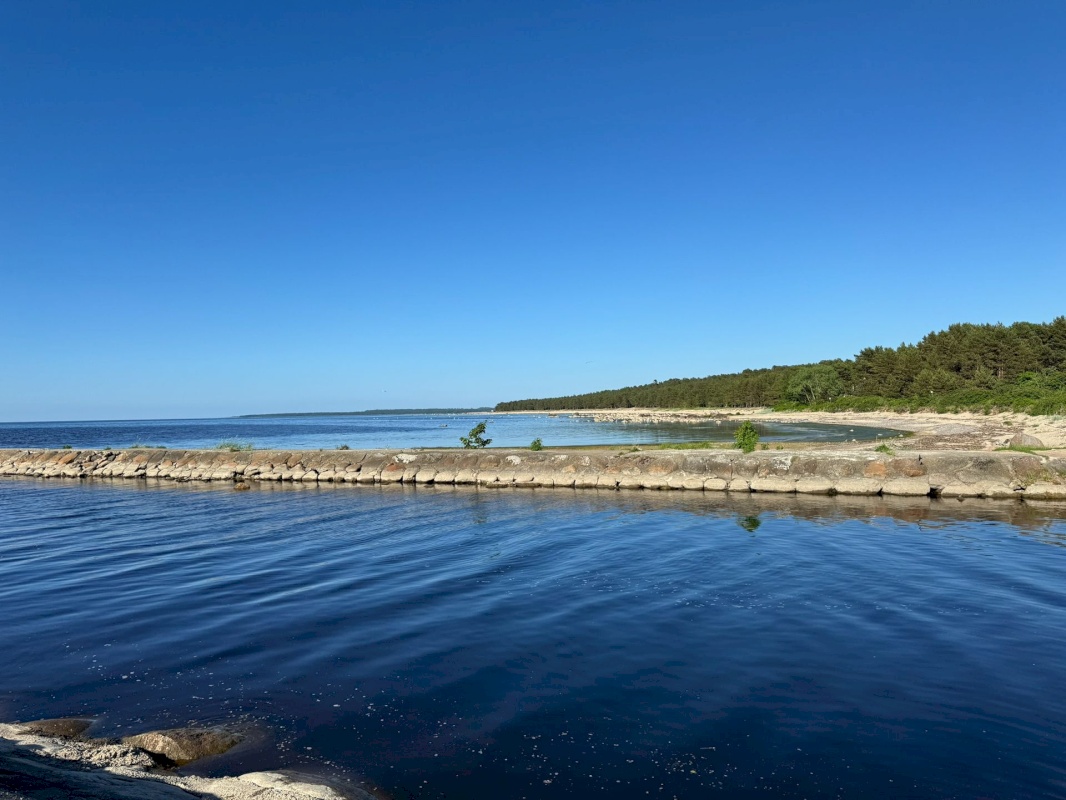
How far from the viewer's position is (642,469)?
22109 millimetres

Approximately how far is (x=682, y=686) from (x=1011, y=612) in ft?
17.1

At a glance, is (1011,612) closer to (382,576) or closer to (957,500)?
(382,576)

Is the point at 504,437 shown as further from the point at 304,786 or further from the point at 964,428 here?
the point at 304,786

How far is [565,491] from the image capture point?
71.7ft

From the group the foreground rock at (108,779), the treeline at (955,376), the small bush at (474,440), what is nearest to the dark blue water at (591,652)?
the foreground rock at (108,779)

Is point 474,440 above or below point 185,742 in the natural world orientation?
above

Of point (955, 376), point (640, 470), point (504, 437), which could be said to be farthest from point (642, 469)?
point (955, 376)

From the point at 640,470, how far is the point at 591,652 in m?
15.1

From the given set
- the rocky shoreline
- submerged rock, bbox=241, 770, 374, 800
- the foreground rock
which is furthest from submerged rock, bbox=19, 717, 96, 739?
the rocky shoreline

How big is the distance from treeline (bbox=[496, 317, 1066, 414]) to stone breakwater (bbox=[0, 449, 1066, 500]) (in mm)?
33511

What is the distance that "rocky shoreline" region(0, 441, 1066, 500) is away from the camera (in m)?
17.9

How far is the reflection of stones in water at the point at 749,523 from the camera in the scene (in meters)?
14.3

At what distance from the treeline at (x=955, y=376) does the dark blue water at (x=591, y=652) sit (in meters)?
44.5

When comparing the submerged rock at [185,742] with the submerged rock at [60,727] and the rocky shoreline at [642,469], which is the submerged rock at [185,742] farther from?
the rocky shoreline at [642,469]
